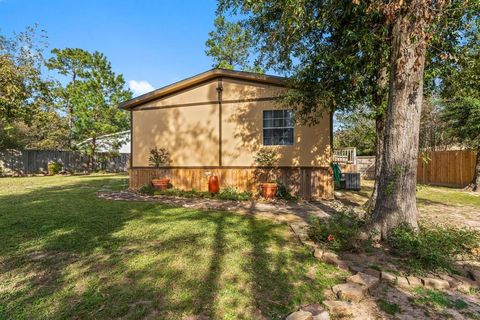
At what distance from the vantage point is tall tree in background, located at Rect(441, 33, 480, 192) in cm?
631

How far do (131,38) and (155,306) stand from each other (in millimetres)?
12039

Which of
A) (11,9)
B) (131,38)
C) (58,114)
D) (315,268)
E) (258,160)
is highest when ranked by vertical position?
(11,9)

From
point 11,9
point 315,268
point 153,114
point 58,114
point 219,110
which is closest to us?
point 315,268

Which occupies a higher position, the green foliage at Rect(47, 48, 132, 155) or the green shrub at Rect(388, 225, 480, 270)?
the green foliage at Rect(47, 48, 132, 155)

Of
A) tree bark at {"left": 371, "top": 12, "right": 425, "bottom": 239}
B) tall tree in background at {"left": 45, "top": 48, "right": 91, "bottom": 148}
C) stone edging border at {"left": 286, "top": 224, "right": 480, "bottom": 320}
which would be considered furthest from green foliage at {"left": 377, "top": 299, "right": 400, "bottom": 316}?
tall tree in background at {"left": 45, "top": 48, "right": 91, "bottom": 148}

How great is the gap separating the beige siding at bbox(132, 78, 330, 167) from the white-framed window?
0.55ft

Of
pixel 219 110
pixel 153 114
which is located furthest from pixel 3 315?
pixel 153 114

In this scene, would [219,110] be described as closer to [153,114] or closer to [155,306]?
[153,114]

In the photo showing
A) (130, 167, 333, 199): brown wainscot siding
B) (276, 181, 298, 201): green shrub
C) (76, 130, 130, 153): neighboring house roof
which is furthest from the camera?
(76, 130, 130, 153): neighboring house roof

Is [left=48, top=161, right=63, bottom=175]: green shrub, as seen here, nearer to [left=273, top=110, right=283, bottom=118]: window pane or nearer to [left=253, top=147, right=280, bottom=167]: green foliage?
[left=253, top=147, right=280, bottom=167]: green foliage

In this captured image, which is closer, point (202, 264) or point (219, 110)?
point (202, 264)

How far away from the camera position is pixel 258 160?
8.96 metres

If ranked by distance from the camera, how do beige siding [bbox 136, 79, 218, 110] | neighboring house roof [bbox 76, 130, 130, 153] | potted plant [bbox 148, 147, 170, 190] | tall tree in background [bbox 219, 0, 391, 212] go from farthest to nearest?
neighboring house roof [bbox 76, 130, 130, 153] < potted plant [bbox 148, 147, 170, 190] < beige siding [bbox 136, 79, 218, 110] < tall tree in background [bbox 219, 0, 391, 212]

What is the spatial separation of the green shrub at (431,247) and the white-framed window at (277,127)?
17.5 feet
